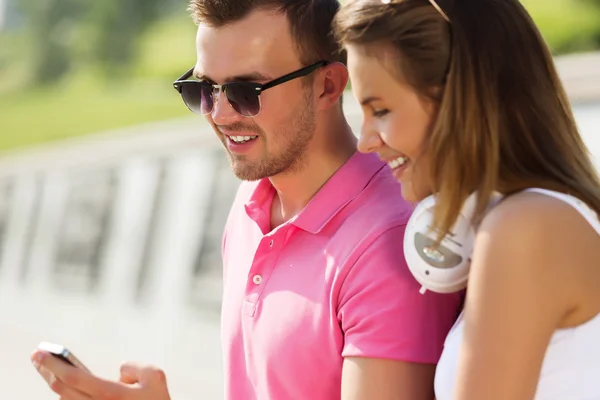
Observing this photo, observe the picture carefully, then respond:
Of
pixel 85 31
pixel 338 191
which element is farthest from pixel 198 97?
pixel 85 31

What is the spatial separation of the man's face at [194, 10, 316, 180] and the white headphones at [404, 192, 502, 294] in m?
0.60

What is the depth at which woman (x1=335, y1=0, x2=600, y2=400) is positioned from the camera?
1.71m

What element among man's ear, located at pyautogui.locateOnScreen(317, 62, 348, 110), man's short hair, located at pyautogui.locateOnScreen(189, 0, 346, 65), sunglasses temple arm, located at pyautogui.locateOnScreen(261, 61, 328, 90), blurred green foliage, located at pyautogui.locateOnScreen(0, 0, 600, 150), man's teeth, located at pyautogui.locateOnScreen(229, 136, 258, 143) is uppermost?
man's short hair, located at pyautogui.locateOnScreen(189, 0, 346, 65)

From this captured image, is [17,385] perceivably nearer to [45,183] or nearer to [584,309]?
[45,183]

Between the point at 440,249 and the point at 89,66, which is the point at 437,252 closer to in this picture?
the point at 440,249

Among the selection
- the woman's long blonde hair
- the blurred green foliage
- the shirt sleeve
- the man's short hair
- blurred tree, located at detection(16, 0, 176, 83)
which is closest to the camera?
the woman's long blonde hair

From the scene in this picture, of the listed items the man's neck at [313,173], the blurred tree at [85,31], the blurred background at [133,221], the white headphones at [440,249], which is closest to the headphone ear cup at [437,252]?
the white headphones at [440,249]

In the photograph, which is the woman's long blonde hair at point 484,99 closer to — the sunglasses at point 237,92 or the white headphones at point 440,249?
the white headphones at point 440,249

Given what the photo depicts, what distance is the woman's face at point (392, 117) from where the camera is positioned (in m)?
1.90

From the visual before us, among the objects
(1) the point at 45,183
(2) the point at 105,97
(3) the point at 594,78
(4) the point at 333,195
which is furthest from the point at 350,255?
(2) the point at 105,97

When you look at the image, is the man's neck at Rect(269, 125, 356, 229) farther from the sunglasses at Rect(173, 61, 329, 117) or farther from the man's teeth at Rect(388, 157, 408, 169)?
the man's teeth at Rect(388, 157, 408, 169)

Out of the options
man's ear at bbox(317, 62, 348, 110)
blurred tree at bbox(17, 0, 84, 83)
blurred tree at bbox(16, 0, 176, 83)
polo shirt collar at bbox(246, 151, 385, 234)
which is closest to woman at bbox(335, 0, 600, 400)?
polo shirt collar at bbox(246, 151, 385, 234)

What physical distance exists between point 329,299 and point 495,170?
560 millimetres

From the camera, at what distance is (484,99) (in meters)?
1.82
